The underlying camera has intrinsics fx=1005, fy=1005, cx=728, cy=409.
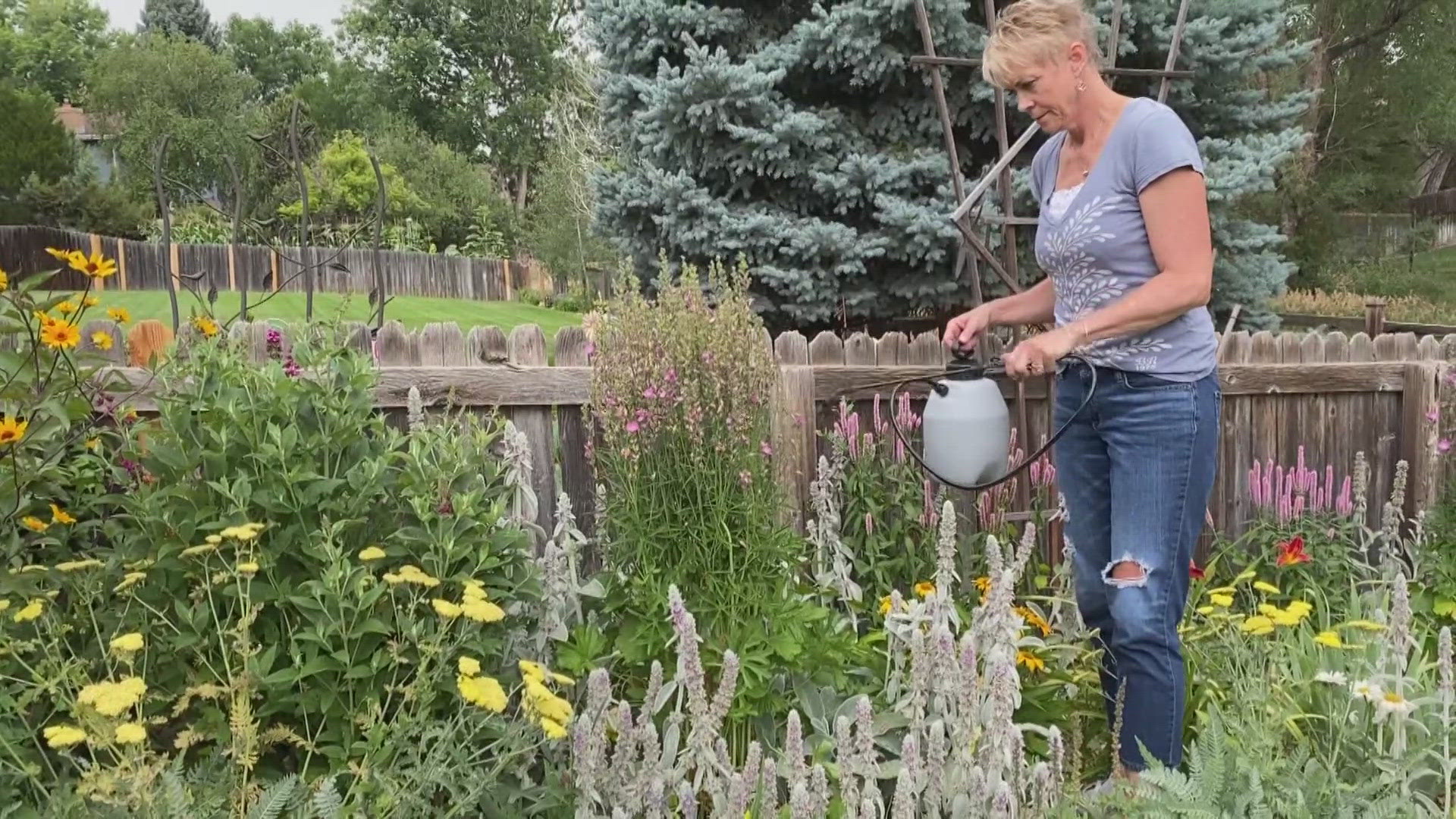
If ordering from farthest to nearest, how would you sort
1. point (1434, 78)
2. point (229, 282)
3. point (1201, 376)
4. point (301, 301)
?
point (229, 282) → point (1434, 78) → point (301, 301) → point (1201, 376)

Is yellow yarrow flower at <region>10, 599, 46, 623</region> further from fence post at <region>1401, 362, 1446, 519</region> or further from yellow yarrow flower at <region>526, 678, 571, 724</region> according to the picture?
fence post at <region>1401, 362, 1446, 519</region>

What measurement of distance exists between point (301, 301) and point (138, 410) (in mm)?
11717

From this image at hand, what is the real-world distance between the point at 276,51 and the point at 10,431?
159ft

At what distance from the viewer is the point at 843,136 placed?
488cm

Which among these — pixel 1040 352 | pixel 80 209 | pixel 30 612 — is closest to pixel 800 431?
pixel 1040 352

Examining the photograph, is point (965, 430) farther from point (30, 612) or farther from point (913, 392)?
point (30, 612)

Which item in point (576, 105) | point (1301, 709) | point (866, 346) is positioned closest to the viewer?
point (1301, 709)

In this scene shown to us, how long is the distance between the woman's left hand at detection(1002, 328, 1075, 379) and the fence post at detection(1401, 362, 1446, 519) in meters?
3.41

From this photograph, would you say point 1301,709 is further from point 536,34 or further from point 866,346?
point 536,34

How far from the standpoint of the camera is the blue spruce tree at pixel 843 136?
15.4 ft

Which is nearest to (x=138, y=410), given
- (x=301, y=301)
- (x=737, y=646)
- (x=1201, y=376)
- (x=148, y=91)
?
(x=737, y=646)

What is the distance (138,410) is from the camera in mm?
2850

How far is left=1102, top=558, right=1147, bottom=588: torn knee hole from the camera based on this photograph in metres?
2.13

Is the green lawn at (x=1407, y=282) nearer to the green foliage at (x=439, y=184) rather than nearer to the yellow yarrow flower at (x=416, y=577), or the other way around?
the yellow yarrow flower at (x=416, y=577)
